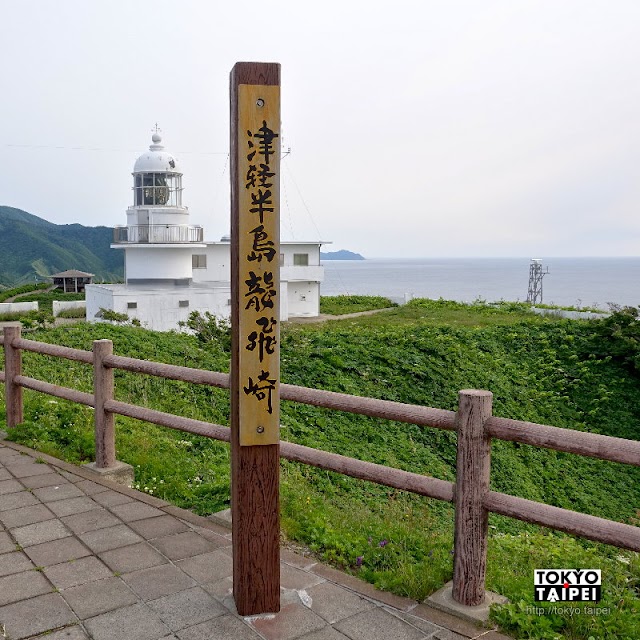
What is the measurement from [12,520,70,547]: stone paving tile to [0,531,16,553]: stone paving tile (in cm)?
3

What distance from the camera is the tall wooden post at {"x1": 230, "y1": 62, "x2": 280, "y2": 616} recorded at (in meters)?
2.85

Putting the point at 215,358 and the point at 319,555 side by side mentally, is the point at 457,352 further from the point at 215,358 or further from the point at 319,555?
the point at 319,555

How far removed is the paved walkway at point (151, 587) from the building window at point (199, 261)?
87.4 feet

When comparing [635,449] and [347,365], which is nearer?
[635,449]

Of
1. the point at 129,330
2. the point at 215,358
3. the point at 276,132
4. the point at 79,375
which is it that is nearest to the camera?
the point at 276,132

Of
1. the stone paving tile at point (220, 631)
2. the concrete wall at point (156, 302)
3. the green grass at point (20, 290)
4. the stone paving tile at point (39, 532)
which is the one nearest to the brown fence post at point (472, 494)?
the stone paving tile at point (220, 631)

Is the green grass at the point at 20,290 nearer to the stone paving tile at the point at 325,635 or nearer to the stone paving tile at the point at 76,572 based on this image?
the stone paving tile at the point at 76,572

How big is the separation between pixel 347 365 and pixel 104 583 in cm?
808

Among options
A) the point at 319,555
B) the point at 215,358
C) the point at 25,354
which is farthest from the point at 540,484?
the point at 25,354

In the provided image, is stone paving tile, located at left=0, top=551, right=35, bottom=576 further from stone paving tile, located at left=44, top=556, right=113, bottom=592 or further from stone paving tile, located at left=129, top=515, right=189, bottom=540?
stone paving tile, located at left=129, top=515, right=189, bottom=540

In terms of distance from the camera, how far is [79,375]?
8922mm

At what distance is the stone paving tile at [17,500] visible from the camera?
14.4ft

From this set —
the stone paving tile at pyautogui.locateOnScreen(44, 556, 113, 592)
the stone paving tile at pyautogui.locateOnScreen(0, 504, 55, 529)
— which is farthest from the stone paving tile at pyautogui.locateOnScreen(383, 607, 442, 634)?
the stone paving tile at pyautogui.locateOnScreen(0, 504, 55, 529)

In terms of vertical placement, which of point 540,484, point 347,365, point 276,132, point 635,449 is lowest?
point 540,484
